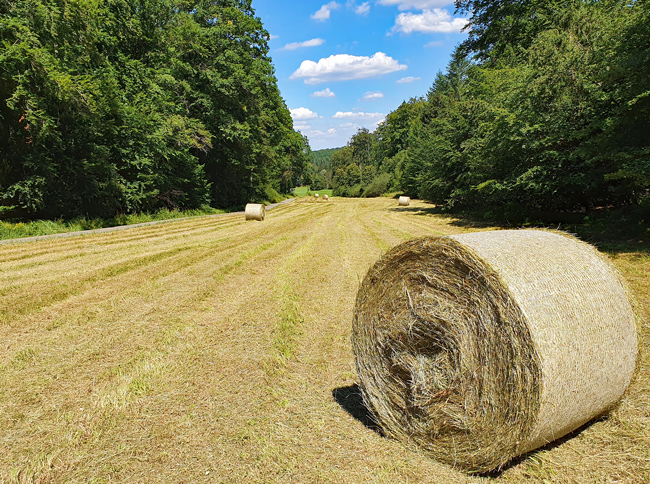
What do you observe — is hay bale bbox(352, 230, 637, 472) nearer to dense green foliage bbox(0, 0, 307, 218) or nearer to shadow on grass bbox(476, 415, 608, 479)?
shadow on grass bbox(476, 415, 608, 479)

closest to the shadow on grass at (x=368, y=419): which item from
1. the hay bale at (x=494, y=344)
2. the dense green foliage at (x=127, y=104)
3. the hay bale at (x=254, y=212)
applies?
the hay bale at (x=494, y=344)

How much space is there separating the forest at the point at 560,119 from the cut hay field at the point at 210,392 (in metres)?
4.18

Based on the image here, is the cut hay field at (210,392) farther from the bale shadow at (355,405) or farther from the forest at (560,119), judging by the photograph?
the forest at (560,119)

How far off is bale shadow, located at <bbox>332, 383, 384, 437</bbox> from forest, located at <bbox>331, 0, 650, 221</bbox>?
9.82 metres

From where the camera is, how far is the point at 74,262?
1053cm

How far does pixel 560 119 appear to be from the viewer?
13195mm

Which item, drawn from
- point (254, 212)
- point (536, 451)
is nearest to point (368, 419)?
point (536, 451)

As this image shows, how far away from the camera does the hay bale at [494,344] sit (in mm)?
2537

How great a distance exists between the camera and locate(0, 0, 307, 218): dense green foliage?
15508mm

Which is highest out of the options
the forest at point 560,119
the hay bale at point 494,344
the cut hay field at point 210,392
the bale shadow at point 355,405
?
the forest at point 560,119

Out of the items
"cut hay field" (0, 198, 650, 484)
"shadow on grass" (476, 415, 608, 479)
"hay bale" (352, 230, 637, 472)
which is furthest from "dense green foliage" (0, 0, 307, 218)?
"shadow on grass" (476, 415, 608, 479)

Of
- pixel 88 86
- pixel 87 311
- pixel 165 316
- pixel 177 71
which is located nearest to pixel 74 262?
pixel 87 311

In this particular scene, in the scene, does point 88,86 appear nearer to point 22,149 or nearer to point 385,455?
point 22,149

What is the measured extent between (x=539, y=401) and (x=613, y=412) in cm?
153
